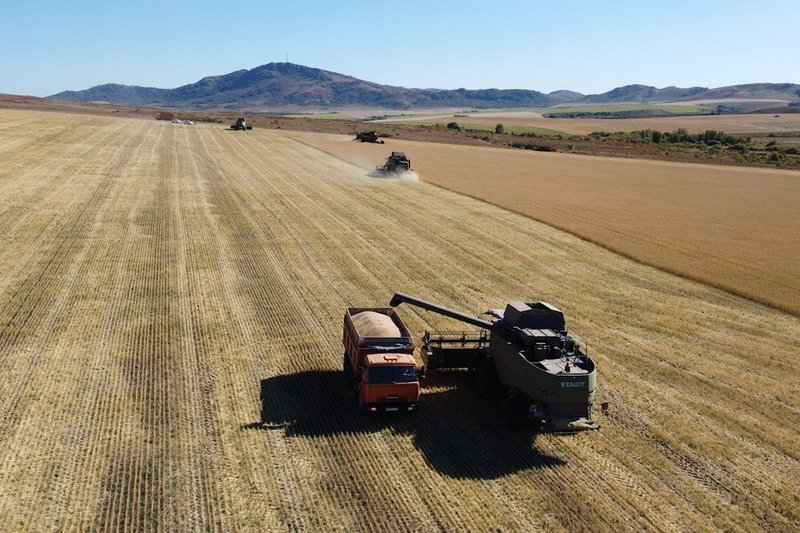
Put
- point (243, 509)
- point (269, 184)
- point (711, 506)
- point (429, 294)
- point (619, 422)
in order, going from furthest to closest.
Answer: point (269, 184) → point (429, 294) → point (619, 422) → point (711, 506) → point (243, 509)

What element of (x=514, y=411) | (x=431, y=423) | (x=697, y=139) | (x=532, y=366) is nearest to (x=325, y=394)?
(x=431, y=423)

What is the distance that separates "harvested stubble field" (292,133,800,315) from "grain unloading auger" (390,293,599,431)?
1668 cm

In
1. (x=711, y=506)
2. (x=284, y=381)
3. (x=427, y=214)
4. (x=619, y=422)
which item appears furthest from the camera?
(x=427, y=214)

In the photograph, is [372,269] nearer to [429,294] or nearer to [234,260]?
[429,294]

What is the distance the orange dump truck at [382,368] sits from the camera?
16344mm

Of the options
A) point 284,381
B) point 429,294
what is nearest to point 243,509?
point 284,381

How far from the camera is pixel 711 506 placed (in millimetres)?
13859

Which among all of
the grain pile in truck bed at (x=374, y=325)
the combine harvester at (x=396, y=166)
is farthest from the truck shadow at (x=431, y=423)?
the combine harvester at (x=396, y=166)

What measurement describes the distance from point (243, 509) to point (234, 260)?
746 inches

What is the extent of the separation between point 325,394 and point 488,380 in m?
4.82

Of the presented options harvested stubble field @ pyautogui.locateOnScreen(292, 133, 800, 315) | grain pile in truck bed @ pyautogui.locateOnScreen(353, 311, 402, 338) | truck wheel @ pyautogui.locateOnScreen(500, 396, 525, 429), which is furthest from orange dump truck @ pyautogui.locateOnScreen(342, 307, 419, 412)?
harvested stubble field @ pyautogui.locateOnScreen(292, 133, 800, 315)

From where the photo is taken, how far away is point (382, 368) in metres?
16.3

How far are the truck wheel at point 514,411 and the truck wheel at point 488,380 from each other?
132cm

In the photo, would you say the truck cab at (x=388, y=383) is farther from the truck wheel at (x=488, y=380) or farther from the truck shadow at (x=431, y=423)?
the truck wheel at (x=488, y=380)
